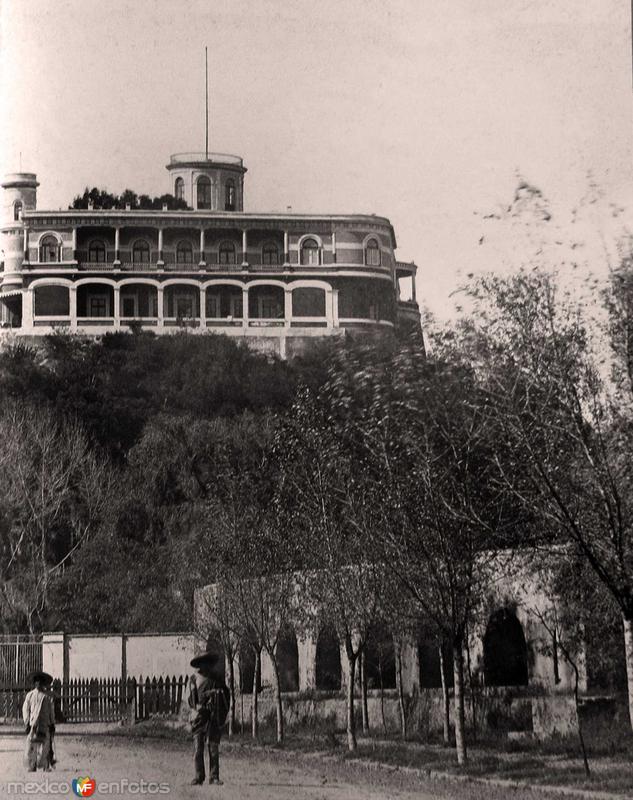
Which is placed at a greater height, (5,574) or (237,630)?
(5,574)

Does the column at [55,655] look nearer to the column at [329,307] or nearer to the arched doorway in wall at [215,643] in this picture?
the arched doorway in wall at [215,643]

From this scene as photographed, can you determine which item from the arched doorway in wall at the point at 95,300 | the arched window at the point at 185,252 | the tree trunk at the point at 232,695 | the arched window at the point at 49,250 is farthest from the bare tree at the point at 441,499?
the arched doorway in wall at the point at 95,300

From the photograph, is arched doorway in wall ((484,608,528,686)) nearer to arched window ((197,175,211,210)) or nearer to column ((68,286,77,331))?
arched window ((197,175,211,210))

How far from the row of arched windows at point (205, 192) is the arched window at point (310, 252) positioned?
2695 mm

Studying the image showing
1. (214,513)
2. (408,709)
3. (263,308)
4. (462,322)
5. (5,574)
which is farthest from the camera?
(263,308)

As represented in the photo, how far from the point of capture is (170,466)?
162 ft

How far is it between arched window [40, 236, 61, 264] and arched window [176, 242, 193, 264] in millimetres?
4592

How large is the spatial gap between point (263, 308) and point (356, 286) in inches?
326

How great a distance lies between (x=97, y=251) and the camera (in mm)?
53844

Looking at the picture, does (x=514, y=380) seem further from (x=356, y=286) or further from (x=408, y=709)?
(x=356, y=286)

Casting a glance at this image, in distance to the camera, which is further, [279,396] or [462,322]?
[279,396]

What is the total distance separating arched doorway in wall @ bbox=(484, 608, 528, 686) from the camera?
92.9 feet

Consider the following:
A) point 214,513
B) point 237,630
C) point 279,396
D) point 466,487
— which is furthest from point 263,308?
point 466,487

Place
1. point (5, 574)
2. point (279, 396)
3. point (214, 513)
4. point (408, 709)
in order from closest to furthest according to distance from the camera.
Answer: point (408, 709) → point (214, 513) → point (5, 574) → point (279, 396)
